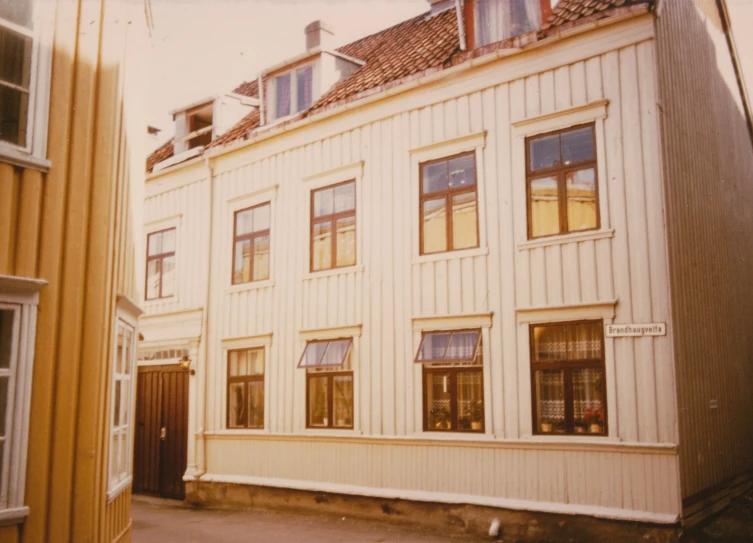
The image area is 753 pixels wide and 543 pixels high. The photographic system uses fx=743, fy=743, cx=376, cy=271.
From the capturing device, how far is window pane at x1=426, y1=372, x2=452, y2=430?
11.5 meters

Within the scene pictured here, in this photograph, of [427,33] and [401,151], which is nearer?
[401,151]

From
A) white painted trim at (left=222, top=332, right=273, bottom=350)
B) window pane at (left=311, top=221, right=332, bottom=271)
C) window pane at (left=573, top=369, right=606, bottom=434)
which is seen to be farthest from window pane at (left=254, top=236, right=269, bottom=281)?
window pane at (left=573, top=369, right=606, bottom=434)

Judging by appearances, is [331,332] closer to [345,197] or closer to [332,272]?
[332,272]

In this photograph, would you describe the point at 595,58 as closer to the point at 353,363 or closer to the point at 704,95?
the point at 704,95

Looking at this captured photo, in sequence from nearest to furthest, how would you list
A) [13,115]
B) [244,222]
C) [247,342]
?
[13,115], [247,342], [244,222]

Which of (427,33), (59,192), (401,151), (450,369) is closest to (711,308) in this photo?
(450,369)

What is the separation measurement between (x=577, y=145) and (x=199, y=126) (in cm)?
1009

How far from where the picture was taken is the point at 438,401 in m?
11.6

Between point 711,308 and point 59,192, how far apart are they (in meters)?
9.65

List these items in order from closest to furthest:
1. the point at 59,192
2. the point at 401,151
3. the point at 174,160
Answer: the point at 59,192 < the point at 401,151 < the point at 174,160

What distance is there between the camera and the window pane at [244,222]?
49.5ft

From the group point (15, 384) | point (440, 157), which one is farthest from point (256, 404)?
point (15, 384)

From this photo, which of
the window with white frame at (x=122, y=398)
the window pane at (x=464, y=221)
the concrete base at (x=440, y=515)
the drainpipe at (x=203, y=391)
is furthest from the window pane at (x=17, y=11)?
the drainpipe at (x=203, y=391)

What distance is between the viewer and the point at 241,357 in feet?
48.3
